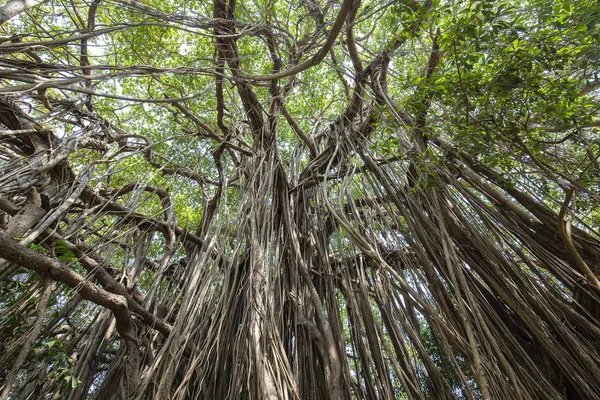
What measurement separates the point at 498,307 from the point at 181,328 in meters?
1.49

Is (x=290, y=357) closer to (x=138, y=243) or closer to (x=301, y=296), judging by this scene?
(x=301, y=296)

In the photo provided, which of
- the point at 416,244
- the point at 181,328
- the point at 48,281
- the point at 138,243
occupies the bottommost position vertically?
the point at 181,328

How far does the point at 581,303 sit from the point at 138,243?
240 centimetres

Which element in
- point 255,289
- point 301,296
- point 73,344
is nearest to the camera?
point 255,289

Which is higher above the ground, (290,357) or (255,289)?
(255,289)

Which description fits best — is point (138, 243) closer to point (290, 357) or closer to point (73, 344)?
point (73, 344)

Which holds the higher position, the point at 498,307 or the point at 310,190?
the point at 310,190

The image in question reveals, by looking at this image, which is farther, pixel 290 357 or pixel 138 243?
pixel 138 243

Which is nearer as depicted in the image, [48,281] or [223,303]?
[48,281]

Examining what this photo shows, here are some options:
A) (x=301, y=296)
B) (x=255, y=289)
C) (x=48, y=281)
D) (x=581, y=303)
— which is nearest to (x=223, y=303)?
(x=255, y=289)

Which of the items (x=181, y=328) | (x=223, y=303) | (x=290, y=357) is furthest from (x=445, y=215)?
(x=181, y=328)

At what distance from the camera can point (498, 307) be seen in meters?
1.48

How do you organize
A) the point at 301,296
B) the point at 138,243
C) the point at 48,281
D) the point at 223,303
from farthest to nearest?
the point at 138,243 < the point at 301,296 < the point at 223,303 < the point at 48,281

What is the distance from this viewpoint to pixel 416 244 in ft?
5.04
